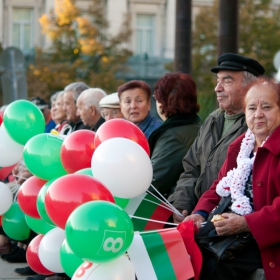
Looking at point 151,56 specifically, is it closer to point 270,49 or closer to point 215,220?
point 270,49

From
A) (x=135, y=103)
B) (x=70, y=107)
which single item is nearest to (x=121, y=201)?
(x=135, y=103)

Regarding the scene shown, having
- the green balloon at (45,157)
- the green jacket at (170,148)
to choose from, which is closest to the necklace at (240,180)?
the green jacket at (170,148)

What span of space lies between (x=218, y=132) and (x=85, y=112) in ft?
9.20

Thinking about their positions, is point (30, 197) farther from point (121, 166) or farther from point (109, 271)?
point (109, 271)

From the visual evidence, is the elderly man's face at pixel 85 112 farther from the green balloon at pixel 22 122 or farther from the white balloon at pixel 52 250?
the white balloon at pixel 52 250

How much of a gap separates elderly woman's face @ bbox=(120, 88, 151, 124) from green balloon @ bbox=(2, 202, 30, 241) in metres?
1.46

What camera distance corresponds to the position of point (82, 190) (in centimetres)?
464

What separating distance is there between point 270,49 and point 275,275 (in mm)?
33891

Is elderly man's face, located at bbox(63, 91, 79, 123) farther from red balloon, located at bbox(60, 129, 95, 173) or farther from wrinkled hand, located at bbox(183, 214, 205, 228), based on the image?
wrinkled hand, located at bbox(183, 214, 205, 228)

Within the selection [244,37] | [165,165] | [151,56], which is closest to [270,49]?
[244,37]

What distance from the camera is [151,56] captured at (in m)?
46.5

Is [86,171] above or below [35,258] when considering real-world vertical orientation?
above

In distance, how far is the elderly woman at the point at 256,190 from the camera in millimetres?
4449

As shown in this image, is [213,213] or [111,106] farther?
[111,106]
